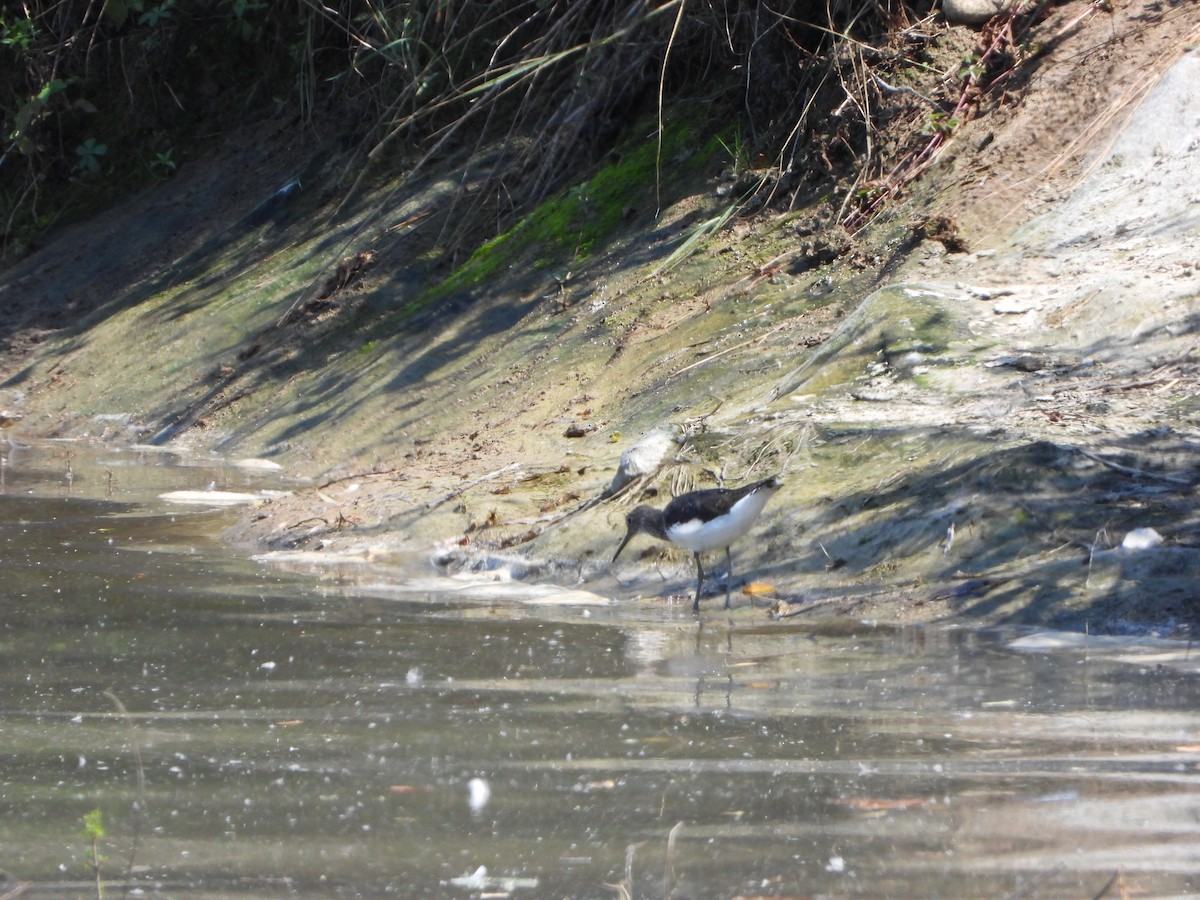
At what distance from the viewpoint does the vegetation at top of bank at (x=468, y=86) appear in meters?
11.3

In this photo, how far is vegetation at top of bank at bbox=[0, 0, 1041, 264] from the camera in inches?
446

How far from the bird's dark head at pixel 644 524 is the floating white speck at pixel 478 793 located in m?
2.75

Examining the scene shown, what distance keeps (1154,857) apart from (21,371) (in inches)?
551

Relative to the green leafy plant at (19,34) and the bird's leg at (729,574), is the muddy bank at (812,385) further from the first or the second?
the green leafy plant at (19,34)

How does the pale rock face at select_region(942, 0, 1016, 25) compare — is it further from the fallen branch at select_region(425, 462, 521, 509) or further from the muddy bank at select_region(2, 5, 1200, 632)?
the fallen branch at select_region(425, 462, 521, 509)

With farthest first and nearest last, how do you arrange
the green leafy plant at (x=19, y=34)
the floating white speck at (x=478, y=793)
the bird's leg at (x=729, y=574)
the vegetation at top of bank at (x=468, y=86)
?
the green leafy plant at (x=19, y=34) → the vegetation at top of bank at (x=468, y=86) → the bird's leg at (x=729, y=574) → the floating white speck at (x=478, y=793)

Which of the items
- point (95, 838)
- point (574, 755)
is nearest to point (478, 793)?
point (574, 755)

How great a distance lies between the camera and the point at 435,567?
7.38m

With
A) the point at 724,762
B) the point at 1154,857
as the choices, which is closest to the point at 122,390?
the point at 724,762

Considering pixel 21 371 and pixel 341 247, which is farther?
pixel 21 371

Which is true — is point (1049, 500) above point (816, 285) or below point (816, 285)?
below

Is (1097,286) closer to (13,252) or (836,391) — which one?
(836,391)

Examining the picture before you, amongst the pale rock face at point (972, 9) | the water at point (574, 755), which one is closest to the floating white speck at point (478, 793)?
the water at point (574, 755)

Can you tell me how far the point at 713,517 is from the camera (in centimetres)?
625
